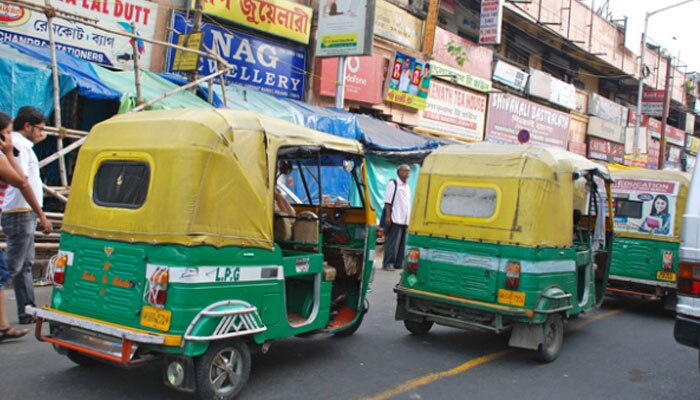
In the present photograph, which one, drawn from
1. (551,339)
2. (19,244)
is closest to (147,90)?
(19,244)

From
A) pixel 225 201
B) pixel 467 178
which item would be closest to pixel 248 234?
pixel 225 201

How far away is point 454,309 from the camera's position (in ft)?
20.2

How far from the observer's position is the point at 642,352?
6711 millimetres

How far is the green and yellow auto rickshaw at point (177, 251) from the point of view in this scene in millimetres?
3965

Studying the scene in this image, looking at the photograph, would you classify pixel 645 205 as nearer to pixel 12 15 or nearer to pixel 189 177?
pixel 189 177

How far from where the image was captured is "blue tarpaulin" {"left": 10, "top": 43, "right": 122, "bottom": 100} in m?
8.48

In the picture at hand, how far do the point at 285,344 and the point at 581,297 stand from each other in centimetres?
365

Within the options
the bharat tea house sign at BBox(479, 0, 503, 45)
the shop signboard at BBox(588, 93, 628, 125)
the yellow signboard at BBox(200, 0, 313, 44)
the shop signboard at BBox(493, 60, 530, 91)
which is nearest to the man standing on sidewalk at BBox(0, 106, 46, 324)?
the yellow signboard at BBox(200, 0, 313, 44)

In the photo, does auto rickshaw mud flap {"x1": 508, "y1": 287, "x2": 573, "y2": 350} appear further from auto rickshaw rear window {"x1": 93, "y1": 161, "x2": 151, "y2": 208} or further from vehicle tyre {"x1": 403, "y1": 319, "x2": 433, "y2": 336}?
auto rickshaw rear window {"x1": 93, "y1": 161, "x2": 151, "y2": 208}

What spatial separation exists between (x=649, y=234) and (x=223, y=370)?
738 cm

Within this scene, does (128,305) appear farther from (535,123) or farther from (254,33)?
(535,123)

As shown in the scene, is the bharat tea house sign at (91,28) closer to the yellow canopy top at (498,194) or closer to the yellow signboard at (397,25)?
the yellow signboard at (397,25)

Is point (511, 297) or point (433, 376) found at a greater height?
point (511, 297)

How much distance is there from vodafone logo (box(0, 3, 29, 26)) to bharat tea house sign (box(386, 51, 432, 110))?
9.03 meters
